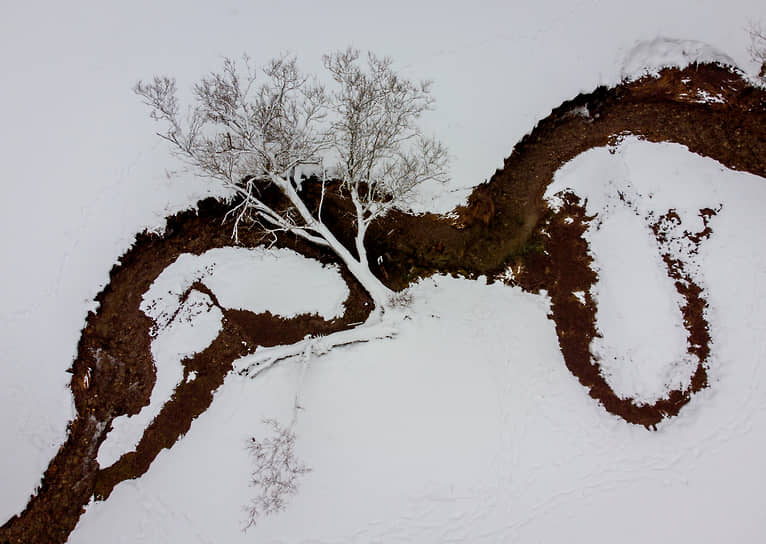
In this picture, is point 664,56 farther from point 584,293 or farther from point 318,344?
point 318,344

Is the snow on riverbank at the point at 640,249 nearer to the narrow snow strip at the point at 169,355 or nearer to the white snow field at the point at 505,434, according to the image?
the white snow field at the point at 505,434

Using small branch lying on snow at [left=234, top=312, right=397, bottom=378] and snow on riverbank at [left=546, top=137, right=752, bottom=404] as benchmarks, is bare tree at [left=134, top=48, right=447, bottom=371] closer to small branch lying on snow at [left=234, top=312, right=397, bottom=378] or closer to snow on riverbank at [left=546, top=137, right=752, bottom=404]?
small branch lying on snow at [left=234, top=312, right=397, bottom=378]

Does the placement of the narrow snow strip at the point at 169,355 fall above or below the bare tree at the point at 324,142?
below

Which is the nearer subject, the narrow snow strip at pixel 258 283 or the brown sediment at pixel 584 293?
the brown sediment at pixel 584 293

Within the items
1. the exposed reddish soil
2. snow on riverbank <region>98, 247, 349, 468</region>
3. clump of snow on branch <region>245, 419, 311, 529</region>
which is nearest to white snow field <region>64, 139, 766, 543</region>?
clump of snow on branch <region>245, 419, 311, 529</region>

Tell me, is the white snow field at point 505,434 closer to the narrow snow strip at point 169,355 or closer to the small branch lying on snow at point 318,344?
the small branch lying on snow at point 318,344

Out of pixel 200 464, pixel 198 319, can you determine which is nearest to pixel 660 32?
pixel 198 319

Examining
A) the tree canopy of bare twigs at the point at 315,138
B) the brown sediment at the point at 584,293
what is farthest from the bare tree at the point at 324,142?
the brown sediment at the point at 584,293

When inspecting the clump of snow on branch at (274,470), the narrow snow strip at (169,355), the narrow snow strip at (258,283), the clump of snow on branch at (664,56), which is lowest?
the clump of snow on branch at (274,470)
